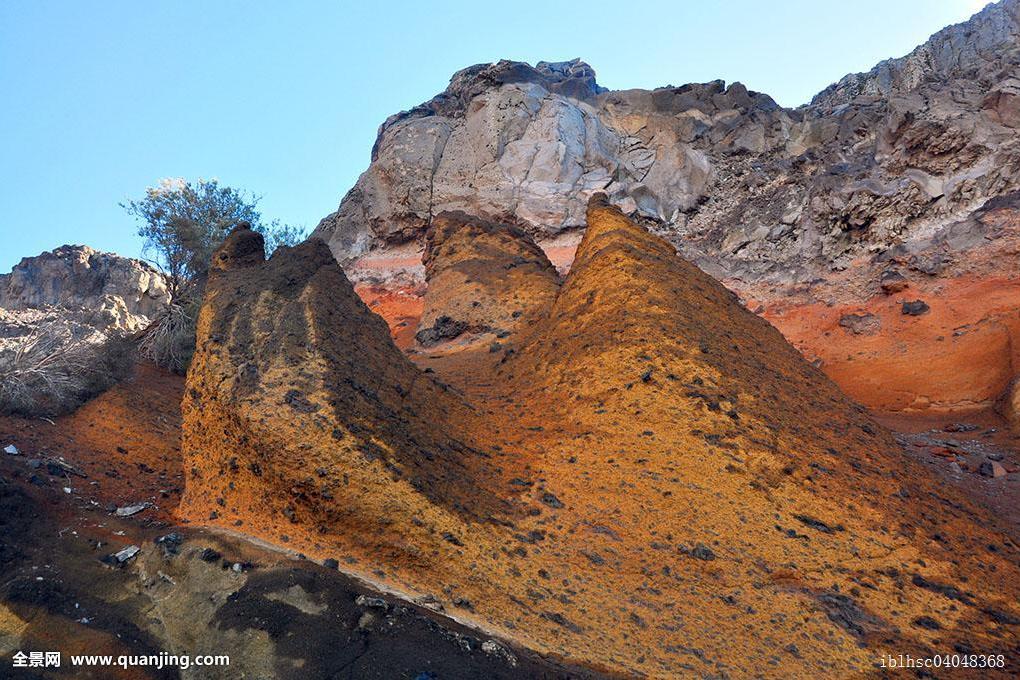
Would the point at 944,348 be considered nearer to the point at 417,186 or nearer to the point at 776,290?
the point at 776,290

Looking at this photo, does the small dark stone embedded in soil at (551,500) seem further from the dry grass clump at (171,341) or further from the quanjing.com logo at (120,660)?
the dry grass clump at (171,341)

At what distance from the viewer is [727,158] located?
21.8 metres

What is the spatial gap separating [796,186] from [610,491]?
16.8 meters

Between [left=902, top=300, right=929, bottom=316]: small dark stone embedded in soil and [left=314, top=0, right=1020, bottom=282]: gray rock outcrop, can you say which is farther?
[left=314, top=0, right=1020, bottom=282]: gray rock outcrop

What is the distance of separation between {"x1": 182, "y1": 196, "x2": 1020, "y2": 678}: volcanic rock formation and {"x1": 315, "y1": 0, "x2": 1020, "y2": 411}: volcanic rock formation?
694 cm

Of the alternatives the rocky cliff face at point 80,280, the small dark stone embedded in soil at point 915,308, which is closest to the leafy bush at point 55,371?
the small dark stone embedded in soil at point 915,308

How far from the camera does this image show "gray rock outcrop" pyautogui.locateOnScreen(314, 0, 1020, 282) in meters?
15.2

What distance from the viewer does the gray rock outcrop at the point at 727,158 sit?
50.0 feet

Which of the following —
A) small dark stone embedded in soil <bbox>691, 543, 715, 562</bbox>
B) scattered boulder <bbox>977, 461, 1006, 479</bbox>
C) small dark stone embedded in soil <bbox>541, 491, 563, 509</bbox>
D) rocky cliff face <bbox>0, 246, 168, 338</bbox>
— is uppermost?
rocky cliff face <bbox>0, 246, 168, 338</bbox>

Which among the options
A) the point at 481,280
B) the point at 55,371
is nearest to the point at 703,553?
the point at 55,371

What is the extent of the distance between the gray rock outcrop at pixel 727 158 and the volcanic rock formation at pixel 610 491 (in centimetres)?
1228

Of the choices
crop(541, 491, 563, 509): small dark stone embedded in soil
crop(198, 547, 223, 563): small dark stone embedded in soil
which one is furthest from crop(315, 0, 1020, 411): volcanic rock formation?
crop(198, 547, 223, 563): small dark stone embedded in soil

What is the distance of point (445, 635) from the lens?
2777 mm

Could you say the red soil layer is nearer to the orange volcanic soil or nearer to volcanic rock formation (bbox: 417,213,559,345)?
volcanic rock formation (bbox: 417,213,559,345)
